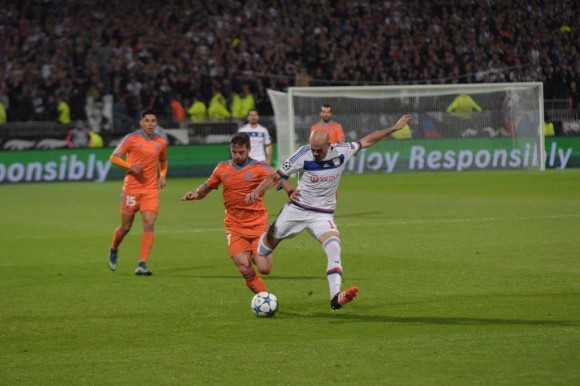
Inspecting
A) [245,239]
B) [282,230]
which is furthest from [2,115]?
[282,230]

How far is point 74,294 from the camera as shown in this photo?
11734mm

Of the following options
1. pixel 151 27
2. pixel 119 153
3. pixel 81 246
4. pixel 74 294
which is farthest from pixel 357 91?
pixel 74 294

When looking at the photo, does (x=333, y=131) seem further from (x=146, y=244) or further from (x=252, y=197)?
(x=252, y=197)

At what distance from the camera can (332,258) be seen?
9.74m

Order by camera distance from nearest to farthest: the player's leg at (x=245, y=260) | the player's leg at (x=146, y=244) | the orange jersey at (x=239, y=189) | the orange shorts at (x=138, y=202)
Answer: the player's leg at (x=245, y=260)
the orange jersey at (x=239, y=189)
the player's leg at (x=146, y=244)
the orange shorts at (x=138, y=202)

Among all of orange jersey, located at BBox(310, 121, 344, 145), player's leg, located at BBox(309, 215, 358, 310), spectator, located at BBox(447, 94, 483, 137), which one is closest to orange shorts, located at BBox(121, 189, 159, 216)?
player's leg, located at BBox(309, 215, 358, 310)

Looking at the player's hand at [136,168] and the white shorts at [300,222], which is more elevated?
the player's hand at [136,168]

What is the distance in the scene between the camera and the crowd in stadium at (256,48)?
107ft

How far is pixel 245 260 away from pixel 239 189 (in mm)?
768

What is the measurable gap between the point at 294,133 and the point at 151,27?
7310 mm

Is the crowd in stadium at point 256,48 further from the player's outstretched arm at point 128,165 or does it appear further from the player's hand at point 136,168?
the player's hand at point 136,168

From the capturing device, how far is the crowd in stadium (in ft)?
107

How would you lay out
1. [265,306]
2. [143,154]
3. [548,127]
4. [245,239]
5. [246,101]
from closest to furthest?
[265,306]
[245,239]
[143,154]
[548,127]
[246,101]

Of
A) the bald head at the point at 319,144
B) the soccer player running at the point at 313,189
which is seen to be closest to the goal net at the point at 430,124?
the soccer player running at the point at 313,189
